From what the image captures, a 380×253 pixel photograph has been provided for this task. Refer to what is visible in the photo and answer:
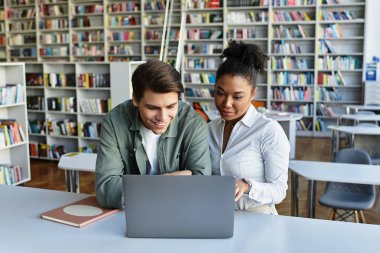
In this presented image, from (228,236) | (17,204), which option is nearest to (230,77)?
(228,236)

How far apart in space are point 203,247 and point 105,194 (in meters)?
0.49

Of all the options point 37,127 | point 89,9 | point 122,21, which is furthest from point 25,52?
point 37,127

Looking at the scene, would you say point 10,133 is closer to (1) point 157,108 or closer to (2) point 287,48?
(1) point 157,108

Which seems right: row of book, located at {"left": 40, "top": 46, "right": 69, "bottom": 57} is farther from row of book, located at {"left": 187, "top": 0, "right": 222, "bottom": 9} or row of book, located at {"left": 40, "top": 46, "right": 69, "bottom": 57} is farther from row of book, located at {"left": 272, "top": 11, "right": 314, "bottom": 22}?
row of book, located at {"left": 272, "top": 11, "right": 314, "bottom": 22}

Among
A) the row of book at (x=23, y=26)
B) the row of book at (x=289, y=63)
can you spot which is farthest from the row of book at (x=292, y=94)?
the row of book at (x=23, y=26)

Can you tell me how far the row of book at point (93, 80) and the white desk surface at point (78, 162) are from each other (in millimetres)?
2758

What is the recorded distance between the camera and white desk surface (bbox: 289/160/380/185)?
2.70m

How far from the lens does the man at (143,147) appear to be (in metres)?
1.65

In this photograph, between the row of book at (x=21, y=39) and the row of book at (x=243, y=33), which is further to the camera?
the row of book at (x=21, y=39)

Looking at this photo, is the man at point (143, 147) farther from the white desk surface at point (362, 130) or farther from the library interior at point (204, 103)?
the white desk surface at point (362, 130)

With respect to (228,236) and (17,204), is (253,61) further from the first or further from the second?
(17,204)

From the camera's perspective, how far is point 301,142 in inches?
316

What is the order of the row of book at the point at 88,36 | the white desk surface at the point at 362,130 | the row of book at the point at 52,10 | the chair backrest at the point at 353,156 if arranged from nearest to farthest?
the chair backrest at the point at 353,156
the white desk surface at the point at 362,130
the row of book at the point at 88,36
the row of book at the point at 52,10

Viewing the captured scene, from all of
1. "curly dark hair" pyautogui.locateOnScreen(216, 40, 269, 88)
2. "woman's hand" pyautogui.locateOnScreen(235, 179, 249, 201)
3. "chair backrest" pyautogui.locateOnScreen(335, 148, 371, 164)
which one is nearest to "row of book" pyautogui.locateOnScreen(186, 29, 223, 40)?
"chair backrest" pyautogui.locateOnScreen(335, 148, 371, 164)
